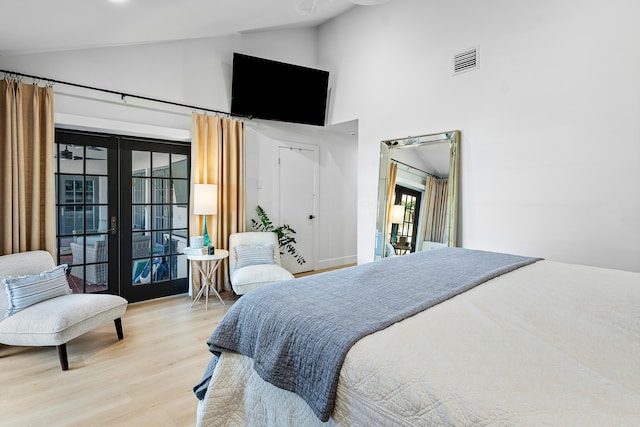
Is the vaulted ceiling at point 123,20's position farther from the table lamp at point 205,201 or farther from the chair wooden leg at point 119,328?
the chair wooden leg at point 119,328

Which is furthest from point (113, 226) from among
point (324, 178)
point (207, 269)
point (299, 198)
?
point (324, 178)

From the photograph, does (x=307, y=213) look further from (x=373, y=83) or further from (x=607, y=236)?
(x=607, y=236)

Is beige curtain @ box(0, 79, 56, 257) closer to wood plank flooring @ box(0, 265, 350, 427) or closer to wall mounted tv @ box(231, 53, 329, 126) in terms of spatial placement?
wood plank flooring @ box(0, 265, 350, 427)

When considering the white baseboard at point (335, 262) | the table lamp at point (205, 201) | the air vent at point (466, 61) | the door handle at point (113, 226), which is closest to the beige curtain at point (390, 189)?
the air vent at point (466, 61)

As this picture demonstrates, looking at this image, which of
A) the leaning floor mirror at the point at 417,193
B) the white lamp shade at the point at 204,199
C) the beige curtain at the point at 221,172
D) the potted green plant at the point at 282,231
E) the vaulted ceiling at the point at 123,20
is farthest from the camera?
the potted green plant at the point at 282,231

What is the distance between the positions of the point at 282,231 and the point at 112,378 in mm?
2841

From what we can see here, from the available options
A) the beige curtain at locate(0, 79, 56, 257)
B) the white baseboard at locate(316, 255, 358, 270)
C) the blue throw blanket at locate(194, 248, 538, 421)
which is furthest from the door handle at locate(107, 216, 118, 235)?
the white baseboard at locate(316, 255, 358, 270)

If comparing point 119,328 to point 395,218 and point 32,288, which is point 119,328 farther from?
point 395,218

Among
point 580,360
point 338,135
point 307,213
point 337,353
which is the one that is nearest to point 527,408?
point 580,360

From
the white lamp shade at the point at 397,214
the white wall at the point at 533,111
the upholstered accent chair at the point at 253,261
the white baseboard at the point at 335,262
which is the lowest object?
the white baseboard at the point at 335,262

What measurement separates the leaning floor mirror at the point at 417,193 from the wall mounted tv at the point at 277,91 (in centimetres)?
129

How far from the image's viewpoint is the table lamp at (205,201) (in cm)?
370

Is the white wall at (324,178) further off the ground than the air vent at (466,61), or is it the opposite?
the air vent at (466,61)

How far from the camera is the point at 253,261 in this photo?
3910 millimetres
